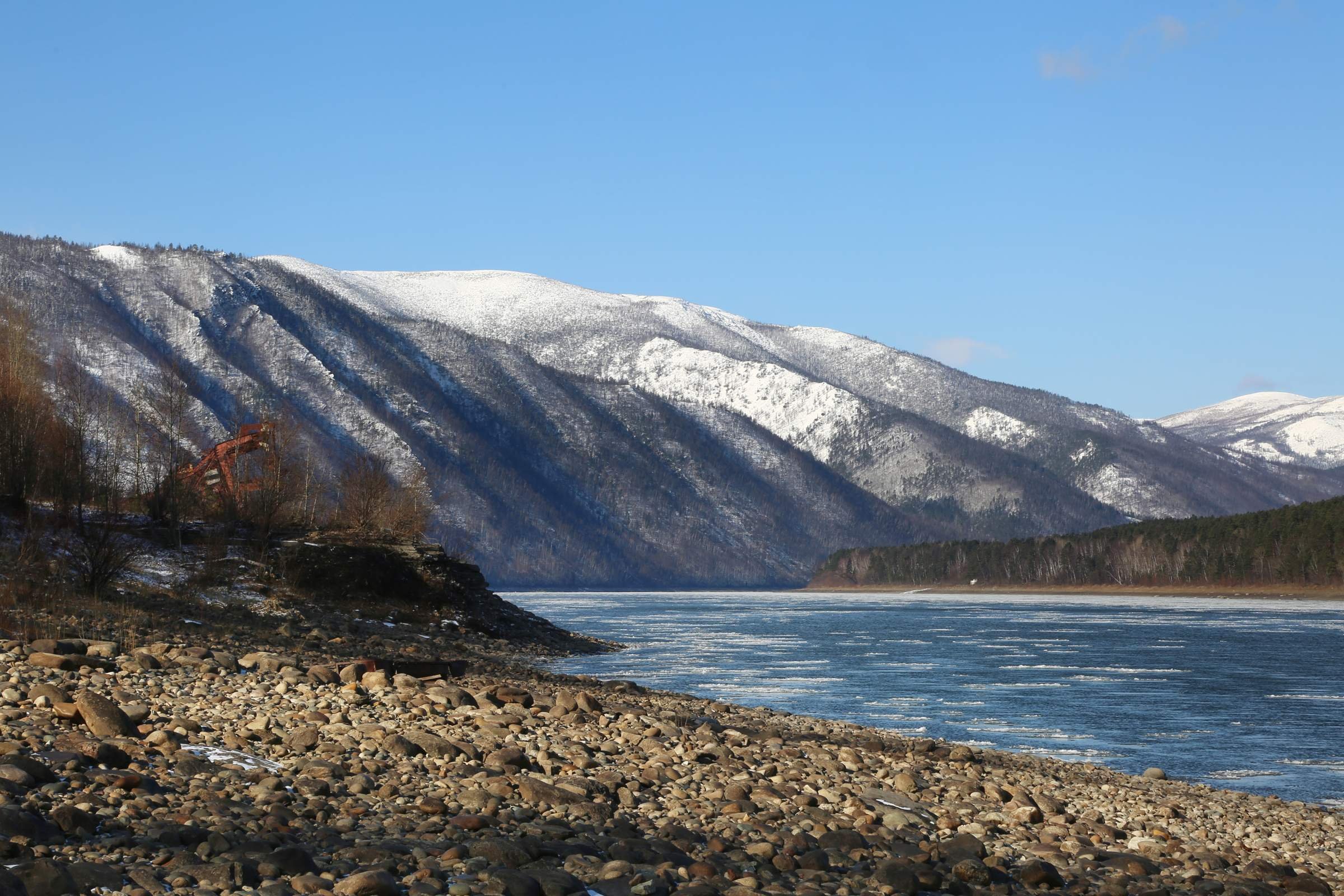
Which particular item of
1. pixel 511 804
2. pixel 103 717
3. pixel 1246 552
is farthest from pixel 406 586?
pixel 1246 552

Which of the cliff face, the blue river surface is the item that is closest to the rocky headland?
the blue river surface

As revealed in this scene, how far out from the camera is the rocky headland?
38.3ft

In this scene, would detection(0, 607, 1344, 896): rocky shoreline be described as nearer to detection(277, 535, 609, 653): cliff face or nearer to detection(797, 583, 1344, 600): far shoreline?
detection(277, 535, 609, 653): cliff face

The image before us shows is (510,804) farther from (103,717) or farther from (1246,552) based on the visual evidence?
(1246,552)

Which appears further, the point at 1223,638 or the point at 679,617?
the point at 679,617

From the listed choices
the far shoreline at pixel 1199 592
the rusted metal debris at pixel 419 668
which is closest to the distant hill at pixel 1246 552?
the far shoreline at pixel 1199 592

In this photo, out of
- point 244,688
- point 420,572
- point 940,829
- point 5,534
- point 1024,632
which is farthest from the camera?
point 1024,632

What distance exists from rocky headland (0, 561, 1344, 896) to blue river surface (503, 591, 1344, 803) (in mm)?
5250

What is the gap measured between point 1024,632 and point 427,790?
70.0 meters

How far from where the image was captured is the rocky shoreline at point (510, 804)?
1169 centimetres

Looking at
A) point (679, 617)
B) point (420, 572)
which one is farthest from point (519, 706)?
point (679, 617)

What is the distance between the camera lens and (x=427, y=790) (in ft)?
49.0

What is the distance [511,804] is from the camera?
14742 mm

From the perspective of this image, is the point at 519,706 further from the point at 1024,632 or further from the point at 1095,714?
the point at 1024,632
